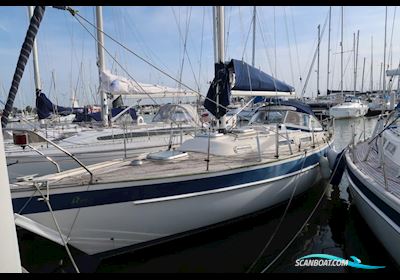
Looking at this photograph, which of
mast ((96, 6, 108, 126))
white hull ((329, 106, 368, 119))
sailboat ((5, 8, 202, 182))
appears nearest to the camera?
sailboat ((5, 8, 202, 182))

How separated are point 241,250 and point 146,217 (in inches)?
68.5

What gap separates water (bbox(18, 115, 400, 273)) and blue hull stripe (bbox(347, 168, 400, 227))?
883 millimetres

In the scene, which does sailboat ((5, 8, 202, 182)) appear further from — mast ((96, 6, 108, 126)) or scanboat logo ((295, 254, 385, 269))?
scanboat logo ((295, 254, 385, 269))

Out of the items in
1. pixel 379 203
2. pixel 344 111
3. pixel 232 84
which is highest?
pixel 232 84

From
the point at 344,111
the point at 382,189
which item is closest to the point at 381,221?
the point at 382,189

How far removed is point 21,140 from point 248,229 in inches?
166

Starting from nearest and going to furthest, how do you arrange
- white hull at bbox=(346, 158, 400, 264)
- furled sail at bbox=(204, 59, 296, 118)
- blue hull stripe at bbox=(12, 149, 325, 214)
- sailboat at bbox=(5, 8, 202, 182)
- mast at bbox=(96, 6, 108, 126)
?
white hull at bbox=(346, 158, 400, 264) → blue hull stripe at bbox=(12, 149, 325, 214) → furled sail at bbox=(204, 59, 296, 118) → sailboat at bbox=(5, 8, 202, 182) → mast at bbox=(96, 6, 108, 126)

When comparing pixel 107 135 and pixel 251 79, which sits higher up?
pixel 251 79

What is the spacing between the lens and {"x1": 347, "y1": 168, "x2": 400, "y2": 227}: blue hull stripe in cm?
410

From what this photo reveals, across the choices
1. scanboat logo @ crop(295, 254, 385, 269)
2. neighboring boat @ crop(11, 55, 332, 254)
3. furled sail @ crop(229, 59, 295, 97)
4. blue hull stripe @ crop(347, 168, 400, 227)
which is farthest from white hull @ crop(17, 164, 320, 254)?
furled sail @ crop(229, 59, 295, 97)

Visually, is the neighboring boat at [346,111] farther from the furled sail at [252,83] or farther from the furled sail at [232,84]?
the furled sail at [232,84]

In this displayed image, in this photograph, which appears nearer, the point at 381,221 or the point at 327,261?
the point at 381,221

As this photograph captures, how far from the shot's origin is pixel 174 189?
5.03 meters

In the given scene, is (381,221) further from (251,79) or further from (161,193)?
(251,79)
